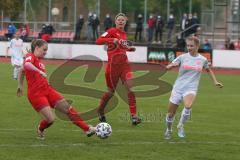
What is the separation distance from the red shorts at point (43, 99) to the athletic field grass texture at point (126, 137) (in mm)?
664

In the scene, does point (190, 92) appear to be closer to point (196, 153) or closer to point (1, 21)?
point (196, 153)

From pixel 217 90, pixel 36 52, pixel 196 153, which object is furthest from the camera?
pixel 217 90

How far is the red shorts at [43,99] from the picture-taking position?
12.2 metres

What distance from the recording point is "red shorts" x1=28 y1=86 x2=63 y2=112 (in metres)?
12.2

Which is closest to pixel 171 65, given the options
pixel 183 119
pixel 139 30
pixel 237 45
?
pixel 183 119

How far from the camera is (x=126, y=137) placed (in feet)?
43.4

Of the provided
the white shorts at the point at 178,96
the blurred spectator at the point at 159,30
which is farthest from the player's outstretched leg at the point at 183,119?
the blurred spectator at the point at 159,30

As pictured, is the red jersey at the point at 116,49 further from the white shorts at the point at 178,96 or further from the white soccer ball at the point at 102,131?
the white soccer ball at the point at 102,131

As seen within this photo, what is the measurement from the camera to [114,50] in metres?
15.5

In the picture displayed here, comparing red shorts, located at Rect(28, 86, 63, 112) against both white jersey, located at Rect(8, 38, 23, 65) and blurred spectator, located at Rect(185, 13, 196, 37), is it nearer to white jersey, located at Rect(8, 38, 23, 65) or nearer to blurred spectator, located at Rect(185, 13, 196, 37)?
white jersey, located at Rect(8, 38, 23, 65)

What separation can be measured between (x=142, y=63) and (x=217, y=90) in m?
16.5

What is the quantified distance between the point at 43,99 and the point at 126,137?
1933 mm

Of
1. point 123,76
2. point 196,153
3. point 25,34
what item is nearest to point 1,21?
point 25,34

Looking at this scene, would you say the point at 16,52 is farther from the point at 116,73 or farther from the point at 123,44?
the point at 123,44
